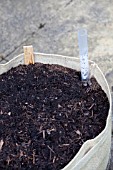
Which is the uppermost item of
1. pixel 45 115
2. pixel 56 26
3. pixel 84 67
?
pixel 56 26

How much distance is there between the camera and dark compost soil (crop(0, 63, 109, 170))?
1483mm

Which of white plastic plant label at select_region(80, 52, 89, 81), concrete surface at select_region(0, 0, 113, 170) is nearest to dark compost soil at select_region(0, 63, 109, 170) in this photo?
white plastic plant label at select_region(80, 52, 89, 81)

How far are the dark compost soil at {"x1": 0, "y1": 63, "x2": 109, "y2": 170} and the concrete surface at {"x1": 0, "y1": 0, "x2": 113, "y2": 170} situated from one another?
0.77m

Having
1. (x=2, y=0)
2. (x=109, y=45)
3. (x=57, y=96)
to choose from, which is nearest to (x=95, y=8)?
(x=109, y=45)

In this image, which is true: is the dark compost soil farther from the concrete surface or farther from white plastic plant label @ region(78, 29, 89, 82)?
the concrete surface

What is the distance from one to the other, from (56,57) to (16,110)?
0.30 m

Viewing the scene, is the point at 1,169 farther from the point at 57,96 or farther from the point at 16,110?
the point at 57,96

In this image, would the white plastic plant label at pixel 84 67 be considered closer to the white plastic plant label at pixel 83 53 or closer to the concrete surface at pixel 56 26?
the white plastic plant label at pixel 83 53

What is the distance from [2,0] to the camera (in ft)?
10.2

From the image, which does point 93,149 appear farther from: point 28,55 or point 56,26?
point 56,26

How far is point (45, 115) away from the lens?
1.59 m

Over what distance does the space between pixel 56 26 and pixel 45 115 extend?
4.35 feet

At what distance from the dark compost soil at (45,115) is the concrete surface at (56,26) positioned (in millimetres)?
768

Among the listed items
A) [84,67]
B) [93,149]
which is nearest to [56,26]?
[84,67]
